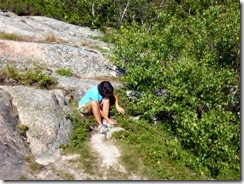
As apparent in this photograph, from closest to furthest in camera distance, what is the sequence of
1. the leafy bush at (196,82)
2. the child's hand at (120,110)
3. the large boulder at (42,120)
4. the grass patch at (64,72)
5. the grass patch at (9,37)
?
1. the leafy bush at (196,82)
2. the large boulder at (42,120)
3. the child's hand at (120,110)
4. the grass patch at (64,72)
5. the grass patch at (9,37)

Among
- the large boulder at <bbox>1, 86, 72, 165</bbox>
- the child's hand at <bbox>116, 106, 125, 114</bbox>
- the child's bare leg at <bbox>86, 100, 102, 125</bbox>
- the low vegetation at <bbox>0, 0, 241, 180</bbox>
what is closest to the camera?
the low vegetation at <bbox>0, 0, 241, 180</bbox>

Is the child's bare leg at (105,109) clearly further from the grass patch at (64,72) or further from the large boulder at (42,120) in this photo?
→ the grass patch at (64,72)

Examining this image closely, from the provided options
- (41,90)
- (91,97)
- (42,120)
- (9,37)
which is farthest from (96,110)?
(9,37)

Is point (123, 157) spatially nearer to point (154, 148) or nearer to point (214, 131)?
point (154, 148)

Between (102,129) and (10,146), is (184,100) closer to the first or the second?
(102,129)

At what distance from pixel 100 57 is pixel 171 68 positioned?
5.42 m

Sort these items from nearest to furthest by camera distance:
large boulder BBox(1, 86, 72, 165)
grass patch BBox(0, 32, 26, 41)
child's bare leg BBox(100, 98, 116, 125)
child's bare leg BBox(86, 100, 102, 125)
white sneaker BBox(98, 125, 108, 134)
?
large boulder BBox(1, 86, 72, 165) < white sneaker BBox(98, 125, 108, 134) < child's bare leg BBox(86, 100, 102, 125) < child's bare leg BBox(100, 98, 116, 125) < grass patch BBox(0, 32, 26, 41)

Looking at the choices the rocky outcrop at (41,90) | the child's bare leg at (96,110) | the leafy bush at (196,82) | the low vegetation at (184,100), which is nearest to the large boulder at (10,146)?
the rocky outcrop at (41,90)

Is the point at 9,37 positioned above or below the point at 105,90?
above

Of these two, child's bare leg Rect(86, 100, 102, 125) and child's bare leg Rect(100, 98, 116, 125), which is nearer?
child's bare leg Rect(86, 100, 102, 125)

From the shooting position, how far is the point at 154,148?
13.2 metres

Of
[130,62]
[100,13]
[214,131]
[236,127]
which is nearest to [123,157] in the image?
[214,131]

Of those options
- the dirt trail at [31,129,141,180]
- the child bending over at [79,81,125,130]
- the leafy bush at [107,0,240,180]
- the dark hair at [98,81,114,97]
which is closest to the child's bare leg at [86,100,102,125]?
the child bending over at [79,81,125,130]

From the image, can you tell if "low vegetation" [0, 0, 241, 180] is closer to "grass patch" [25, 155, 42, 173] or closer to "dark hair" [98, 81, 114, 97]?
Result: "dark hair" [98, 81, 114, 97]
